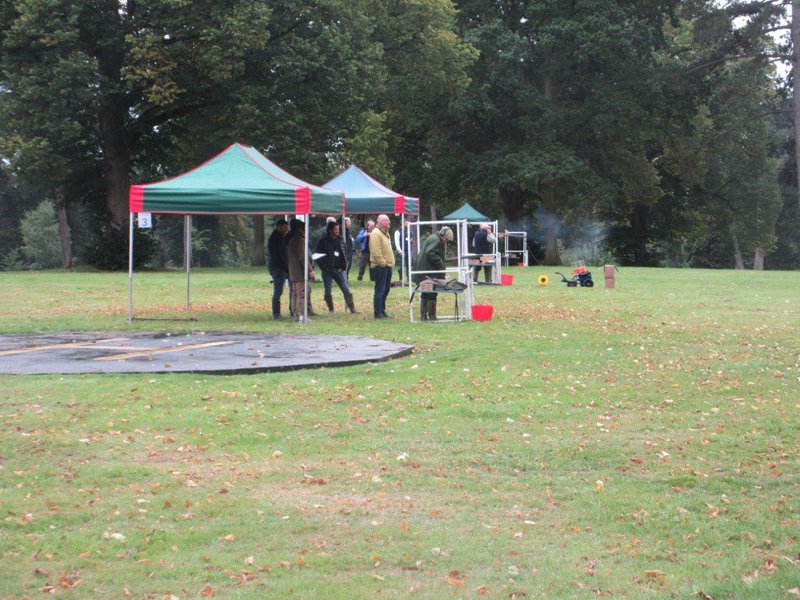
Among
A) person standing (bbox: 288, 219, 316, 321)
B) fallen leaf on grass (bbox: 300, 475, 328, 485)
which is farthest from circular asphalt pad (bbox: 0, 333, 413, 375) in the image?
fallen leaf on grass (bbox: 300, 475, 328, 485)

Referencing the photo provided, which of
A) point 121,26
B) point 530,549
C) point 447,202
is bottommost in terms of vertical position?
point 530,549

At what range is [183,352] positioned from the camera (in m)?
14.1

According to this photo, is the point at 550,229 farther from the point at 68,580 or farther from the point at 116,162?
the point at 68,580

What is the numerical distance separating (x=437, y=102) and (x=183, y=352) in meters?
41.2

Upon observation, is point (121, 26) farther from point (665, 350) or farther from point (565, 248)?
point (565, 248)

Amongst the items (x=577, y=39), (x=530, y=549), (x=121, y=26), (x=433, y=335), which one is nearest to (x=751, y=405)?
(x=530, y=549)

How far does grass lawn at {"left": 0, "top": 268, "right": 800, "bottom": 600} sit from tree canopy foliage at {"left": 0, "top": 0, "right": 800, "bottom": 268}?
27193 millimetres

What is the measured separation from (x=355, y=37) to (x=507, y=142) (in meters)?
14.4

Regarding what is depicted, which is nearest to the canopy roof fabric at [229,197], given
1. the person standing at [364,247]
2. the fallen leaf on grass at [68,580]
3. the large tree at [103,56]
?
the person standing at [364,247]

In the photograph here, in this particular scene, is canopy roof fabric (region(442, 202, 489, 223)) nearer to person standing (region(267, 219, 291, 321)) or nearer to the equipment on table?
the equipment on table

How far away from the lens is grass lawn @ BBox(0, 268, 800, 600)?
5625mm

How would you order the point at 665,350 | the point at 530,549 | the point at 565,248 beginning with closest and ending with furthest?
the point at 530,549 < the point at 665,350 < the point at 565,248

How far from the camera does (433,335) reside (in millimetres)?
16766

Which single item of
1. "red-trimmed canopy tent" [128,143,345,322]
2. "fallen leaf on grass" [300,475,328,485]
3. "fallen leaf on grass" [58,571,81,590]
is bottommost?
"fallen leaf on grass" [58,571,81,590]
